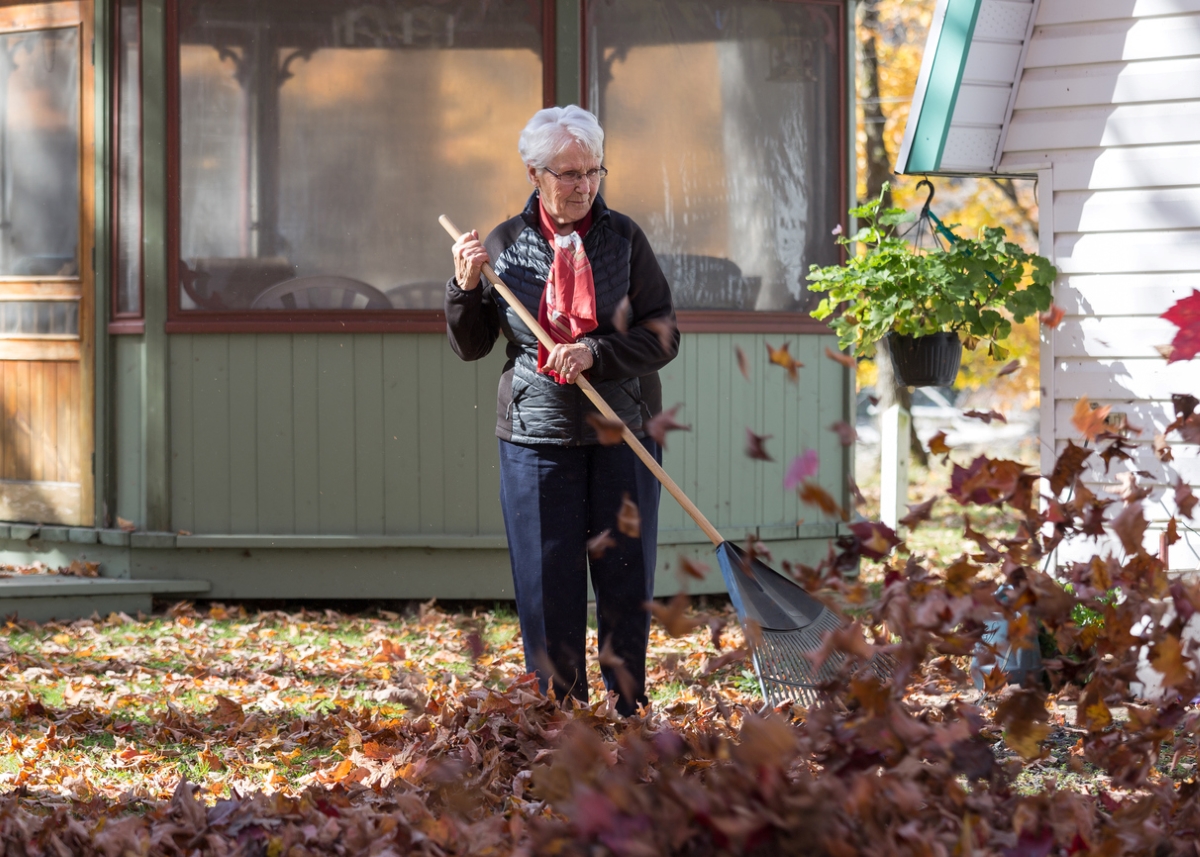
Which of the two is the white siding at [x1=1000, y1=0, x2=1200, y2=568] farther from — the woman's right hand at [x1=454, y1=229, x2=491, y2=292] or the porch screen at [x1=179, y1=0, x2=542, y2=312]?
the porch screen at [x1=179, y1=0, x2=542, y2=312]

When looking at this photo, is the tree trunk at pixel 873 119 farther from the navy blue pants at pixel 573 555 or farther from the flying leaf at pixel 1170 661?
the flying leaf at pixel 1170 661

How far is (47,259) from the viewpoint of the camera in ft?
22.8

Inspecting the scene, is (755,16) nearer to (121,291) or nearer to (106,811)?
(121,291)

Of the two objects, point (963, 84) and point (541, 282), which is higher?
point (963, 84)

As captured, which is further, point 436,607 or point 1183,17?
point 436,607

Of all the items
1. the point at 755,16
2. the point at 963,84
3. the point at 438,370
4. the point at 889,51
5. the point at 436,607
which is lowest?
the point at 436,607

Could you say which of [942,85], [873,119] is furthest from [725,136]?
[873,119]

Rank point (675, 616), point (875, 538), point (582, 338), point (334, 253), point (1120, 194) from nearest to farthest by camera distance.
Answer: point (675, 616) → point (875, 538) → point (582, 338) → point (1120, 194) → point (334, 253)

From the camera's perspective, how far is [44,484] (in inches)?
275

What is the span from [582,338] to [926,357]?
6.97 feet

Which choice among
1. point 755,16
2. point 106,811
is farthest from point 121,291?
point 106,811

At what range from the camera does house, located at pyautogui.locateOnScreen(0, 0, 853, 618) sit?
6523 mm

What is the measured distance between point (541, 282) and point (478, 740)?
138 centimetres

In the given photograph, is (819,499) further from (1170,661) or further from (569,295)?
(569,295)
